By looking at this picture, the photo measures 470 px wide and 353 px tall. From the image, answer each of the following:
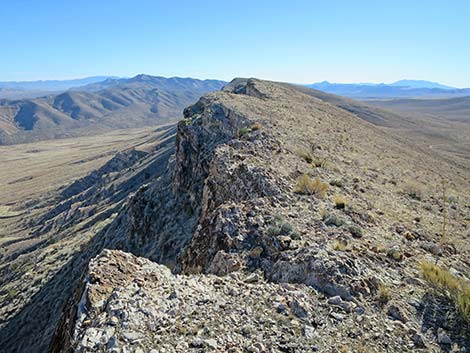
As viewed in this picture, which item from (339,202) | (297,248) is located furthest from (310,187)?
(297,248)

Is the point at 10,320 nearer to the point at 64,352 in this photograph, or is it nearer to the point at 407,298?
the point at 64,352

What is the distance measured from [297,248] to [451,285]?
368cm

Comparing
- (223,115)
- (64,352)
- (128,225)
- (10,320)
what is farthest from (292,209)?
(10,320)

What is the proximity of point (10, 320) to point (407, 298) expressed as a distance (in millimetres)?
29091

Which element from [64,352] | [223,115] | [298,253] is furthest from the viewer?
[223,115]

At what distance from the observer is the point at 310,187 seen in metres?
14.1

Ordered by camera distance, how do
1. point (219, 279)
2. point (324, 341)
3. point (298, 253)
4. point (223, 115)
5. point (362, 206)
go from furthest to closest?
point (223, 115)
point (362, 206)
point (298, 253)
point (219, 279)
point (324, 341)

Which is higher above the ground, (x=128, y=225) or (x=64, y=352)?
(x=64, y=352)

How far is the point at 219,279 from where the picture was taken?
352 inches

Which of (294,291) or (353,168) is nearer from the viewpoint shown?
(294,291)

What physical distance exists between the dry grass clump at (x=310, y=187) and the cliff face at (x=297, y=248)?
0.06 m

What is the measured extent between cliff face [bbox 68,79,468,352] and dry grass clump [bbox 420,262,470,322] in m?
0.29

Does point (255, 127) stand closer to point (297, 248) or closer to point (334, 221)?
point (334, 221)

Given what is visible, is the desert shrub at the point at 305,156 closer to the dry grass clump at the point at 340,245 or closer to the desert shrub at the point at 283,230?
the desert shrub at the point at 283,230
